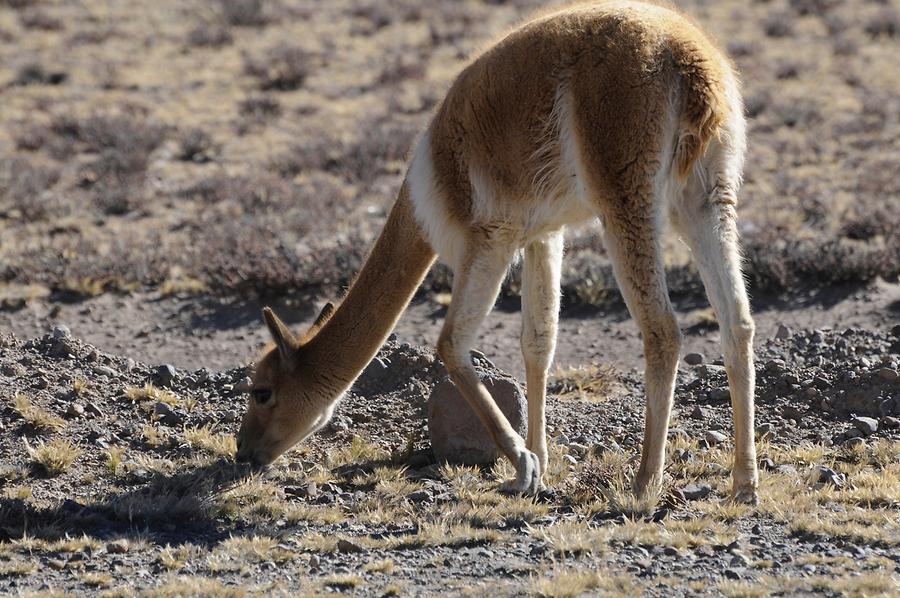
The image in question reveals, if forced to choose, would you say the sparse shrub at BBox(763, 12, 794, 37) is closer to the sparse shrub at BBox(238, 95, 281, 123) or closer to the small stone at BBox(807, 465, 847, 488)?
the sparse shrub at BBox(238, 95, 281, 123)

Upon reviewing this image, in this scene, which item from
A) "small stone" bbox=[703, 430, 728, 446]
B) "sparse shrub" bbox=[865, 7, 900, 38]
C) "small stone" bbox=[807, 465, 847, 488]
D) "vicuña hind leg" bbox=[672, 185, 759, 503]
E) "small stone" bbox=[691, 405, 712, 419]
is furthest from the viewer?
"sparse shrub" bbox=[865, 7, 900, 38]

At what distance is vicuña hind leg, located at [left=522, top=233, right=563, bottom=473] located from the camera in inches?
293

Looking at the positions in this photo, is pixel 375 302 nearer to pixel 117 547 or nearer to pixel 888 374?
pixel 117 547

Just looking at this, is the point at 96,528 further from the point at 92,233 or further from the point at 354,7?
the point at 354,7

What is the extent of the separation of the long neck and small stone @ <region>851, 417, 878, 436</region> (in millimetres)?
2912

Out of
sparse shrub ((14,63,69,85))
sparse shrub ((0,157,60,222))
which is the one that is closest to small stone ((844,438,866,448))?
sparse shrub ((0,157,60,222))

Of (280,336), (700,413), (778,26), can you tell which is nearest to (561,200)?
(280,336)

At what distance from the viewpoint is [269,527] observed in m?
6.40

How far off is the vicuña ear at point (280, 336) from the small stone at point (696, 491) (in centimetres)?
234

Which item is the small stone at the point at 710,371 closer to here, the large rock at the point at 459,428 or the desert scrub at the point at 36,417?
the large rock at the point at 459,428

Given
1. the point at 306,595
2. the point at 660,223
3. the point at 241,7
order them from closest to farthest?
the point at 306,595 < the point at 660,223 < the point at 241,7

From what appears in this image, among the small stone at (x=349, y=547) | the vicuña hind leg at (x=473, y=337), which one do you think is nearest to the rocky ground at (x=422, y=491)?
the small stone at (x=349, y=547)

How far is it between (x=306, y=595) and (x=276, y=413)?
1.96 meters

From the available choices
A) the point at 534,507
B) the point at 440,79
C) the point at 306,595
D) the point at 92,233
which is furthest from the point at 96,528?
the point at 440,79
